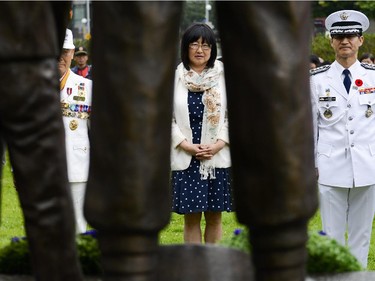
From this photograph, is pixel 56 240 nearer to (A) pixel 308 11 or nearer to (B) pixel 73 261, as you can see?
(B) pixel 73 261

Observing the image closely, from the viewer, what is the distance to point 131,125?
9.75ft

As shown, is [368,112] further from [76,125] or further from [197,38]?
[76,125]

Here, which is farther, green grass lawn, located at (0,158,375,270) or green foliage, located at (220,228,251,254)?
green grass lawn, located at (0,158,375,270)

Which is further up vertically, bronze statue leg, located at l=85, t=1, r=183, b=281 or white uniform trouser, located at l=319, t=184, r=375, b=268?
bronze statue leg, located at l=85, t=1, r=183, b=281

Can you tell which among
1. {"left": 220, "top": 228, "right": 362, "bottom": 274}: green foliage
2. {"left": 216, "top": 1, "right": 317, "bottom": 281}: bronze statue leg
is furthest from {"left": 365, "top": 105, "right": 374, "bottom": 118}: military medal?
{"left": 216, "top": 1, "right": 317, "bottom": 281}: bronze statue leg

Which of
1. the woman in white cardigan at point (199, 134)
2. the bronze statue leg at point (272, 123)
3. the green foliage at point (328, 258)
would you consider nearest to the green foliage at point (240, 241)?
the green foliage at point (328, 258)

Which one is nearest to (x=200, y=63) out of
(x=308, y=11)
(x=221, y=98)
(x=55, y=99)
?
(x=221, y=98)

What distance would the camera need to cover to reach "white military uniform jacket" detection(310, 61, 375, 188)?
7.59 m

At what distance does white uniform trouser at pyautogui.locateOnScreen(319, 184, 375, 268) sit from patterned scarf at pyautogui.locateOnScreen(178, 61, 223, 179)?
0.93 m

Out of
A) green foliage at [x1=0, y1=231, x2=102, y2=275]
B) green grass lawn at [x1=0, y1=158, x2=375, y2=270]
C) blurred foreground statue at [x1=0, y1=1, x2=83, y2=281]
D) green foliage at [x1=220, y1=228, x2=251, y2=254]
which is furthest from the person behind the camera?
green grass lawn at [x1=0, y1=158, x2=375, y2=270]

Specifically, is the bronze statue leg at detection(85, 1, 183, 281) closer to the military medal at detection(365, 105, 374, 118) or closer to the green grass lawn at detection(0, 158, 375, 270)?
the military medal at detection(365, 105, 374, 118)

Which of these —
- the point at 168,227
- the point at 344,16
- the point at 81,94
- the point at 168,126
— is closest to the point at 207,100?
the point at 81,94

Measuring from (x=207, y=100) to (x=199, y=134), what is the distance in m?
0.28

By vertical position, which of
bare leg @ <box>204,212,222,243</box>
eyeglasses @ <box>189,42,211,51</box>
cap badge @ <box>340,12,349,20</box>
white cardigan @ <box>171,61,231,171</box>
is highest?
cap badge @ <box>340,12,349,20</box>
